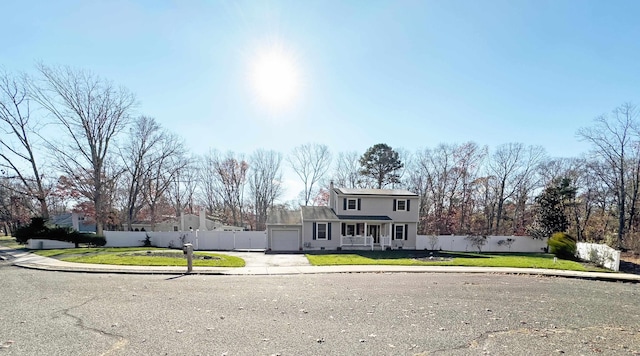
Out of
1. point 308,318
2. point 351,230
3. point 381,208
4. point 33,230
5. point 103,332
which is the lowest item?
point 351,230

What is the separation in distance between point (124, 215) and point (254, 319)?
41.8 m

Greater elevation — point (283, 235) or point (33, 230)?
point (33, 230)

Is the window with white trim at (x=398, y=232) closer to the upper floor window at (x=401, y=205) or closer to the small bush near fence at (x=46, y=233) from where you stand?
the upper floor window at (x=401, y=205)

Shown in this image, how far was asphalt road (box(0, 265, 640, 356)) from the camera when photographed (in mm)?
5066

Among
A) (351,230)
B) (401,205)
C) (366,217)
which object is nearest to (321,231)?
(351,230)

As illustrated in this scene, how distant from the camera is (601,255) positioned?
17891mm

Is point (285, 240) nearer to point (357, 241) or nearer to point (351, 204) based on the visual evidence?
point (357, 241)

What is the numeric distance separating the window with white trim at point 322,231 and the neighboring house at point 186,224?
44.6ft

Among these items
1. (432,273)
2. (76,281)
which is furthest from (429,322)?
(76,281)

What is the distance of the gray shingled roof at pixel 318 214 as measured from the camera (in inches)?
1093

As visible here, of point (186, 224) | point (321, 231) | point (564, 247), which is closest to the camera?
point (564, 247)

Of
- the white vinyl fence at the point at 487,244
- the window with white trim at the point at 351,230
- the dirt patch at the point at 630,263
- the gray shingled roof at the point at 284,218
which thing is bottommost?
the white vinyl fence at the point at 487,244

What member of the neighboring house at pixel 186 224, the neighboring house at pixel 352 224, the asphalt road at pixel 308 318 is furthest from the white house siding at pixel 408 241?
the neighboring house at pixel 186 224

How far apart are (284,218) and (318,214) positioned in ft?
10.3
